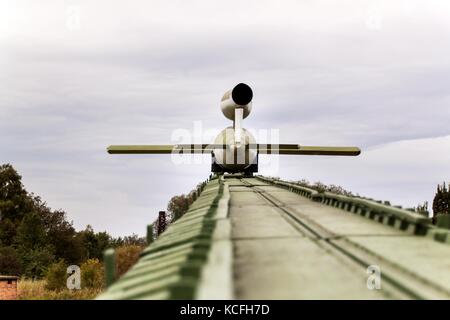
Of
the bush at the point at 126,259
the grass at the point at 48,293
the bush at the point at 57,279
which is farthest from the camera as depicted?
the bush at the point at 126,259

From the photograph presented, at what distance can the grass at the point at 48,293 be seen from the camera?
152 ft

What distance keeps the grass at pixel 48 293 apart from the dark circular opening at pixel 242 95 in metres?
20.4

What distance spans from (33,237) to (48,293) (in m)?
22.7

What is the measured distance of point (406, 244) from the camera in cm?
948

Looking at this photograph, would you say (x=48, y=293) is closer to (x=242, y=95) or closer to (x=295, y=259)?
(x=242, y=95)

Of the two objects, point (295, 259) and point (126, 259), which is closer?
point (295, 259)

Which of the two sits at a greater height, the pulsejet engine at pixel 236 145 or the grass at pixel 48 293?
the pulsejet engine at pixel 236 145

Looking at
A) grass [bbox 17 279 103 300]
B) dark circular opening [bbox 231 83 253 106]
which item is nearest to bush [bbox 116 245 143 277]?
grass [bbox 17 279 103 300]

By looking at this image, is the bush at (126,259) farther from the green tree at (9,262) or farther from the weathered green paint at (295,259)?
the weathered green paint at (295,259)

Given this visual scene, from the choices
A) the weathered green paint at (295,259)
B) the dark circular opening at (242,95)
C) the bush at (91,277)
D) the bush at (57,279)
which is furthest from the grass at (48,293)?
the weathered green paint at (295,259)

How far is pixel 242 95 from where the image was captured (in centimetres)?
3262

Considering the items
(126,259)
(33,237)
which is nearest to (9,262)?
(33,237)
